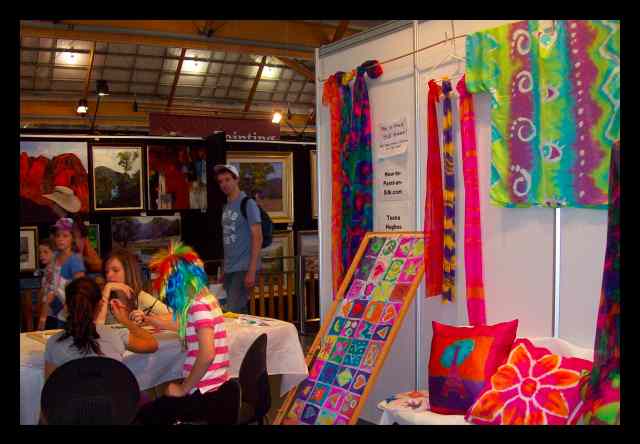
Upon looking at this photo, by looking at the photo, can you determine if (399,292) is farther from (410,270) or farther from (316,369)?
(316,369)

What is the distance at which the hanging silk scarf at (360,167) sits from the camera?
4.48 metres

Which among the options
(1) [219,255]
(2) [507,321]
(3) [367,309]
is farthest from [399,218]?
(1) [219,255]

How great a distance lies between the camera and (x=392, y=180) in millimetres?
4367

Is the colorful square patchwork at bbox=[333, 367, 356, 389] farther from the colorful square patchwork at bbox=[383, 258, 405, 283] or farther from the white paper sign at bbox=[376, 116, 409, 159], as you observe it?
the white paper sign at bbox=[376, 116, 409, 159]

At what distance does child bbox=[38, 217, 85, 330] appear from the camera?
4.31 m

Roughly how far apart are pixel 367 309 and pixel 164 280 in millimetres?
1312

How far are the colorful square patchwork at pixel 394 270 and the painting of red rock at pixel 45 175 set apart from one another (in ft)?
16.2

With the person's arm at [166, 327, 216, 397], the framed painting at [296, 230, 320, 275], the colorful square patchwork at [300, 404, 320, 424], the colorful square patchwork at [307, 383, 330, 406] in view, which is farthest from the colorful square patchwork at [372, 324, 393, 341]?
the framed painting at [296, 230, 320, 275]

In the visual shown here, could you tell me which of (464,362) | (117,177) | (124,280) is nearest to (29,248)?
(117,177)

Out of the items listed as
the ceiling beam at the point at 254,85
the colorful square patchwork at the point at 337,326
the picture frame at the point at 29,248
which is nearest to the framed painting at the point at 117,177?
the picture frame at the point at 29,248

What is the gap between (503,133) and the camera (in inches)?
136

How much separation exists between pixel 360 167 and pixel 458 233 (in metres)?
0.93

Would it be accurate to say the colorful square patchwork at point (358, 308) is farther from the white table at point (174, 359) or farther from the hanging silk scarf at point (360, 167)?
the hanging silk scarf at point (360, 167)

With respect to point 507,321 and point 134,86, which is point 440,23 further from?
point 134,86
